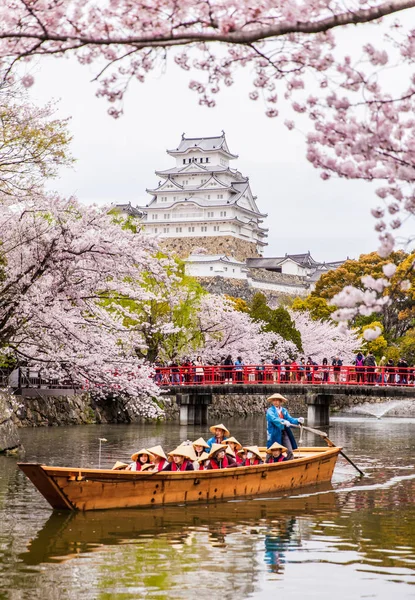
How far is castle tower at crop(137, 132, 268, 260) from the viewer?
9044 cm

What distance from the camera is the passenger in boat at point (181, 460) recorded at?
16.0m

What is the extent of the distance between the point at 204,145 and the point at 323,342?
1657 inches

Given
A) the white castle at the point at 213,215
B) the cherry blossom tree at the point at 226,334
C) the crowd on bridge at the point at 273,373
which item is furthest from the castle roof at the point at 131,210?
the crowd on bridge at the point at 273,373

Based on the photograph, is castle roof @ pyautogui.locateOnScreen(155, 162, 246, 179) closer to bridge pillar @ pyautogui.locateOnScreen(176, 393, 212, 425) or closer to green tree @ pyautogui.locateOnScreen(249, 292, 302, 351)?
green tree @ pyautogui.locateOnScreen(249, 292, 302, 351)

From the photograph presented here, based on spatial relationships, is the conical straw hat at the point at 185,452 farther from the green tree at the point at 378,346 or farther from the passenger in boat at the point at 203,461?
the green tree at the point at 378,346

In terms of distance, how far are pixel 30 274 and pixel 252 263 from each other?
7222cm

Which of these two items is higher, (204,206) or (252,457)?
(204,206)

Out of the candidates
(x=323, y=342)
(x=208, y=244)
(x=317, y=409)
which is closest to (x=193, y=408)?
(x=317, y=409)

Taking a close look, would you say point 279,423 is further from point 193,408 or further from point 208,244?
point 208,244

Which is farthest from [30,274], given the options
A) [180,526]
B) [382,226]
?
[382,226]

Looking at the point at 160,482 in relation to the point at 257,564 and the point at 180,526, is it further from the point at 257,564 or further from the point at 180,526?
the point at 257,564

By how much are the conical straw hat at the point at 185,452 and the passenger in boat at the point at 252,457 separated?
58.1 inches

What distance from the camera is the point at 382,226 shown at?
29.4ft

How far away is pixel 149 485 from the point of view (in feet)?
50.0
